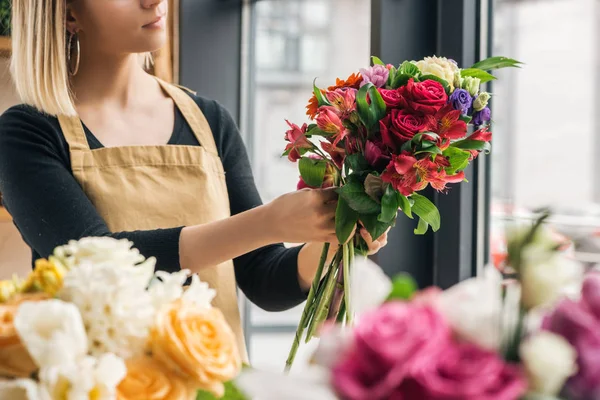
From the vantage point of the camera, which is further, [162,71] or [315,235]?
[162,71]

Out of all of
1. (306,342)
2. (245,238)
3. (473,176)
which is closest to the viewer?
(306,342)

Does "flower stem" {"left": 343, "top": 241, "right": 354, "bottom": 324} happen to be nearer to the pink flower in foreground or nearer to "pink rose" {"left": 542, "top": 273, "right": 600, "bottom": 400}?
the pink flower in foreground

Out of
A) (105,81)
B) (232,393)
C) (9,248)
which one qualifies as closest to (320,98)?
(232,393)

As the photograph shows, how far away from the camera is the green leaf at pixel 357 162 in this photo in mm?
939

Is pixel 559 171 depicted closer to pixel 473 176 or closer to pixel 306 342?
pixel 473 176

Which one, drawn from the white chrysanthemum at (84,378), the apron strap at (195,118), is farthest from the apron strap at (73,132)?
the white chrysanthemum at (84,378)

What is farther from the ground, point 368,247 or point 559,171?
point 559,171

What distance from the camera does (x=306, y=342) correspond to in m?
1.02

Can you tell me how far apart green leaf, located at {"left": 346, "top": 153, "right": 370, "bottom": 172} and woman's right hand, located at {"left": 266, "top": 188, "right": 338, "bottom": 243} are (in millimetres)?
93

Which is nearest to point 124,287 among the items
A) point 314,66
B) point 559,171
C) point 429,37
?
point 559,171

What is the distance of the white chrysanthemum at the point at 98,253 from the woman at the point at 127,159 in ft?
1.76

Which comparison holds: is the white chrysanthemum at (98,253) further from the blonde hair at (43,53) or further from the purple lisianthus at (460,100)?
the blonde hair at (43,53)

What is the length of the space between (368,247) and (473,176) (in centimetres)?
55

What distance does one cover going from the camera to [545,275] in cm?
38
